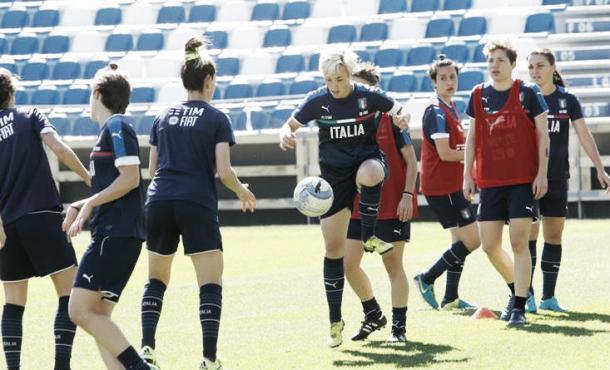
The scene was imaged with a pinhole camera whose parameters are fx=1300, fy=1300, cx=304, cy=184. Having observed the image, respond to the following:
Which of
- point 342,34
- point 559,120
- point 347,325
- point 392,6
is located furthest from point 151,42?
point 347,325

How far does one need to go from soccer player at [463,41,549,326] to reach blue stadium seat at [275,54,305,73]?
16791mm

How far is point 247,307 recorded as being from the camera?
11.3 meters

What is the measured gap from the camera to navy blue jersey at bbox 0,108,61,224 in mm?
7434

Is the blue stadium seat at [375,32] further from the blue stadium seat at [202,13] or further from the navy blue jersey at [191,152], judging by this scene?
the navy blue jersey at [191,152]

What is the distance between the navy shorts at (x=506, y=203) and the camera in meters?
9.20

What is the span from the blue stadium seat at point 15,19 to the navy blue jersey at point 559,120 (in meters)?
21.2

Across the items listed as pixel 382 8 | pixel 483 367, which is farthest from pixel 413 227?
pixel 483 367

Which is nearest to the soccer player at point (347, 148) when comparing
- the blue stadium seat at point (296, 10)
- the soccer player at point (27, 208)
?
the soccer player at point (27, 208)

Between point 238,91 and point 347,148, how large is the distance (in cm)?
1729

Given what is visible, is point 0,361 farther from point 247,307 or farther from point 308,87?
point 308,87

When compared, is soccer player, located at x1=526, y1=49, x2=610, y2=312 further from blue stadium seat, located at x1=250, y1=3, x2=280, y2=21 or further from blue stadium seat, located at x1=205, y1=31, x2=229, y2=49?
blue stadium seat, located at x1=250, y1=3, x2=280, y2=21

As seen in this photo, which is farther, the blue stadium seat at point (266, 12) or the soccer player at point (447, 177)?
the blue stadium seat at point (266, 12)

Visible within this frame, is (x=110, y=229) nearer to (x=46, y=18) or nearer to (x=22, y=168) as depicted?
(x=22, y=168)

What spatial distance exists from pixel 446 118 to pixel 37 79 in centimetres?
1861
